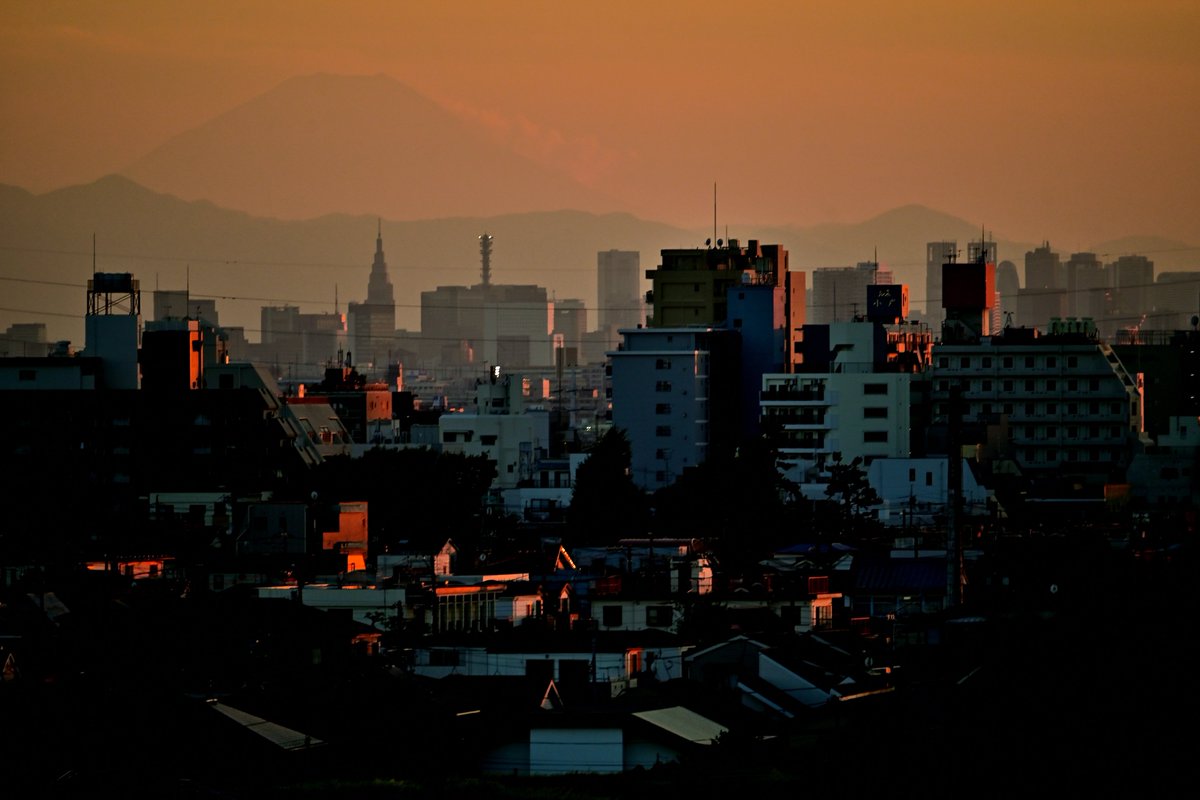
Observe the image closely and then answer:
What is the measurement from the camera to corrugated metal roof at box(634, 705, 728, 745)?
25719 millimetres

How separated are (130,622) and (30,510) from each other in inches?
785

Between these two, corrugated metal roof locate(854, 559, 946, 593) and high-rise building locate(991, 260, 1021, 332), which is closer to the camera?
corrugated metal roof locate(854, 559, 946, 593)

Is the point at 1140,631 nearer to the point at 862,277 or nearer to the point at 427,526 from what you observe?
the point at 427,526

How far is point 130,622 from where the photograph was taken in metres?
31.4

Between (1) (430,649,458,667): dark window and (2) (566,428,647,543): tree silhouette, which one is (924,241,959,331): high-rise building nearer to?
(2) (566,428,647,543): tree silhouette

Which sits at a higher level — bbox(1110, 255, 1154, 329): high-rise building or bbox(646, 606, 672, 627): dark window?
bbox(1110, 255, 1154, 329): high-rise building

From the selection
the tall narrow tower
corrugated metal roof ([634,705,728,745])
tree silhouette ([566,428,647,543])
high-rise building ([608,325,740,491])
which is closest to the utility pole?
corrugated metal roof ([634,705,728,745])

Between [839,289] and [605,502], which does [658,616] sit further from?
[839,289]

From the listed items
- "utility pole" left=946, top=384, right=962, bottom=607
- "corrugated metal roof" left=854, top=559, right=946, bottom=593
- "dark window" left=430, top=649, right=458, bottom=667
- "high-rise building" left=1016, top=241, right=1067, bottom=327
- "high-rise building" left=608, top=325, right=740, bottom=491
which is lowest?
"dark window" left=430, top=649, right=458, bottom=667

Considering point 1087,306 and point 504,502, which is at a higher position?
point 1087,306

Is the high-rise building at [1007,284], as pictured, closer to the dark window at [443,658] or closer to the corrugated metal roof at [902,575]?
the corrugated metal roof at [902,575]

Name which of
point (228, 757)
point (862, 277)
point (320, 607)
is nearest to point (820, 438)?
point (320, 607)

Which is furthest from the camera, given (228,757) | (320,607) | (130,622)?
(320,607)

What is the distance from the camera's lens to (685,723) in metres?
26.3
